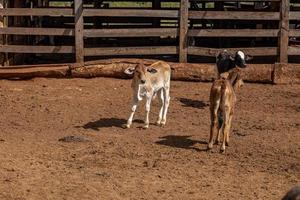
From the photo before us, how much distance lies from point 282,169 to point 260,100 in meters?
4.48

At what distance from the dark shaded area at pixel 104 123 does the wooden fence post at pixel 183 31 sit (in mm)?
4239

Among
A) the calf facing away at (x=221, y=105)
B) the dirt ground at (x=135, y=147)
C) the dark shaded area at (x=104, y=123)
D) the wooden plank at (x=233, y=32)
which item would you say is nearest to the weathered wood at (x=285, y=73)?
the dirt ground at (x=135, y=147)

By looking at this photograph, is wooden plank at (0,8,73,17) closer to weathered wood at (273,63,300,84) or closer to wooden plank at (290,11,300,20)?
weathered wood at (273,63,300,84)

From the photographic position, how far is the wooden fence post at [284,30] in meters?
14.2

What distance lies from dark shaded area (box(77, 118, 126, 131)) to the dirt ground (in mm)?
16

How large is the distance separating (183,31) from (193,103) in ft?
9.21

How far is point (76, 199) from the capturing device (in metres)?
6.67

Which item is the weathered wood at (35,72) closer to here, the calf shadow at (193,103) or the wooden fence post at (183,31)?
the wooden fence post at (183,31)

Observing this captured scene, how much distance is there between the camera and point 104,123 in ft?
34.0

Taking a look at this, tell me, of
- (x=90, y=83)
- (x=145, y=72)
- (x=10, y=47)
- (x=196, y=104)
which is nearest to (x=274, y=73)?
(x=196, y=104)

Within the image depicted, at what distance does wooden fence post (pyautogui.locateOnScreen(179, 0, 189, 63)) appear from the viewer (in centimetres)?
1423

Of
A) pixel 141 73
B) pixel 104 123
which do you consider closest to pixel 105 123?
pixel 104 123

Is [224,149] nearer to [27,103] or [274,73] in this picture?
[27,103]

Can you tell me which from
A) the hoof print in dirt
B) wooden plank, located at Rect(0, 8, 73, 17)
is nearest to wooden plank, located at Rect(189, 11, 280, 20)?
wooden plank, located at Rect(0, 8, 73, 17)
